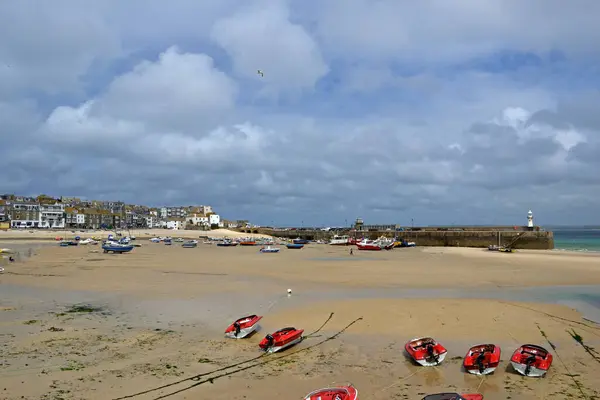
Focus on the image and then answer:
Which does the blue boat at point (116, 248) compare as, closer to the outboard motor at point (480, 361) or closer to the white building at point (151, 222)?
the outboard motor at point (480, 361)

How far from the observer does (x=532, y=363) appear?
11172mm

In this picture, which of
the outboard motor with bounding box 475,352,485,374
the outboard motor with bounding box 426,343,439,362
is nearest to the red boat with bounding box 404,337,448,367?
the outboard motor with bounding box 426,343,439,362

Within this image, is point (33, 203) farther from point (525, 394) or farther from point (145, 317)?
point (525, 394)

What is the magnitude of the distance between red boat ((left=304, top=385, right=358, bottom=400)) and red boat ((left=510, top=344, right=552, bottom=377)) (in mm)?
4683

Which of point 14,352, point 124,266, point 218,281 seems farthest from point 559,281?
point 124,266

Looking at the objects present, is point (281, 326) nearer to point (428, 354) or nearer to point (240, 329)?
point (240, 329)

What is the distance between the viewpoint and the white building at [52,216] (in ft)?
433

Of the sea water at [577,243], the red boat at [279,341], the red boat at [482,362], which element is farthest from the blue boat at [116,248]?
the sea water at [577,243]

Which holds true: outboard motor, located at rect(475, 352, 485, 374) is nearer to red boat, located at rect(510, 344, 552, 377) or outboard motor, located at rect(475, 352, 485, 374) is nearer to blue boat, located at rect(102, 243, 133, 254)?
red boat, located at rect(510, 344, 552, 377)

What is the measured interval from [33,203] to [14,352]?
14534 centimetres

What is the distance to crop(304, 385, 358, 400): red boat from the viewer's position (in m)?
9.08

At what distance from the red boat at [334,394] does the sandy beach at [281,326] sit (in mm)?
754

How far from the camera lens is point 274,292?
23.9 meters

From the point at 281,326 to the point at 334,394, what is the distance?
7.17 metres
